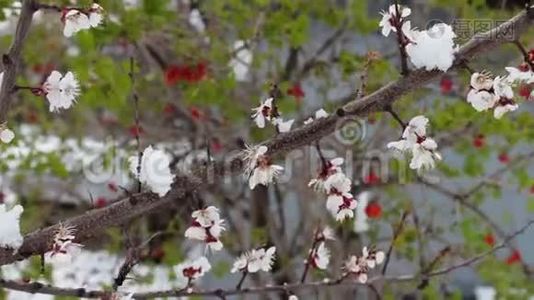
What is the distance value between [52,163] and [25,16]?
1.62 m

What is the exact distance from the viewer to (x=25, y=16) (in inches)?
48.4

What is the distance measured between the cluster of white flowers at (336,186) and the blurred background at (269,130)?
826 millimetres

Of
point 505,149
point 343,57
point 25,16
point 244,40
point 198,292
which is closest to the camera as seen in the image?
point 25,16

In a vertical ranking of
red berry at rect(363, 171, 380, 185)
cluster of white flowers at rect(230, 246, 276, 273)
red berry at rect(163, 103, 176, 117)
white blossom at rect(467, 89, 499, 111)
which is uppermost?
red berry at rect(163, 103, 176, 117)

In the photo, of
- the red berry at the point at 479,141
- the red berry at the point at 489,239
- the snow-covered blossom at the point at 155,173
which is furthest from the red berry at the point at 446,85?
the snow-covered blossom at the point at 155,173

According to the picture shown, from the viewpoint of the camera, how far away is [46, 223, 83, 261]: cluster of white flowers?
130 centimetres

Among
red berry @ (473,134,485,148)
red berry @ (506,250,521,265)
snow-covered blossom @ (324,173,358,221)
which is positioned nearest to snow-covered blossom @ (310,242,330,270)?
snow-covered blossom @ (324,173,358,221)

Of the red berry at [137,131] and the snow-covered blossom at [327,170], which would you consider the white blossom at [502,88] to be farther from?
the red berry at [137,131]

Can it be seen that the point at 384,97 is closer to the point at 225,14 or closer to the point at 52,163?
the point at 225,14

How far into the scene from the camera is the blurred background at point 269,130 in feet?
8.36

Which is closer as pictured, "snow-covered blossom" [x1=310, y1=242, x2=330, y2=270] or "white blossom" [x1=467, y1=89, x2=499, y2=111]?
"white blossom" [x1=467, y1=89, x2=499, y2=111]

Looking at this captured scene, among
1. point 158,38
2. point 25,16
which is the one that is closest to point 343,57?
point 158,38

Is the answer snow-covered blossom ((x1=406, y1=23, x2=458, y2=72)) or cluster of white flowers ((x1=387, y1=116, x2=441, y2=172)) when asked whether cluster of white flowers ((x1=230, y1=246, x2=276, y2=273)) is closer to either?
cluster of white flowers ((x1=387, y1=116, x2=441, y2=172))

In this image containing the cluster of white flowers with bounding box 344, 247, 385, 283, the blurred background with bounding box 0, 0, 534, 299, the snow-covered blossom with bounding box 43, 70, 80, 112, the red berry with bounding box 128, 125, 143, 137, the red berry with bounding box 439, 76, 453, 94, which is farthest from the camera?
the red berry with bounding box 439, 76, 453, 94
